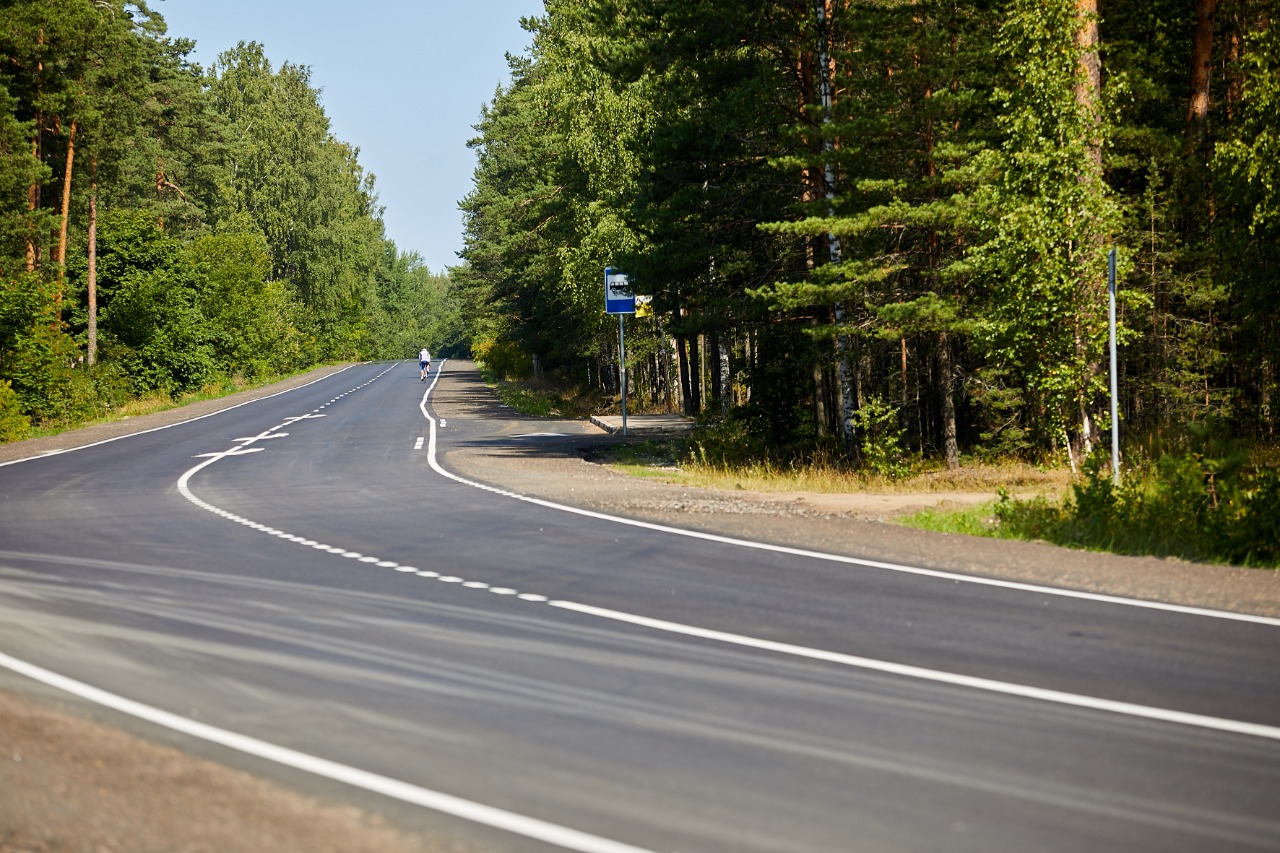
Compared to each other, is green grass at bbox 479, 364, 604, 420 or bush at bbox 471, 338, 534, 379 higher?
bush at bbox 471, 338, 534, 379

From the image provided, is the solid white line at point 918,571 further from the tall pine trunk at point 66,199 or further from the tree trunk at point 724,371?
the tall pine trunk at point 66,199

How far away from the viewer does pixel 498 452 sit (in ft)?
88.2

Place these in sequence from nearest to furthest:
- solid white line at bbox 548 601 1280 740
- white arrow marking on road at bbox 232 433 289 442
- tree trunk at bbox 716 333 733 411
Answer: solid white line at bbox 548 601 1280 740 → white arrow marking on road at bbox 232 433 289 442 → tree trunk at bbox 716 333 733 411

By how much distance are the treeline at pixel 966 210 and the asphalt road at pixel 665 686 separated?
815 cm

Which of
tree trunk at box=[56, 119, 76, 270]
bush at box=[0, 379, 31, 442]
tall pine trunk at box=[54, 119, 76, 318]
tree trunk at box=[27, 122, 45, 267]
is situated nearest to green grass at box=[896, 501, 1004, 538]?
bush at box=[0, 379, 31, 442]

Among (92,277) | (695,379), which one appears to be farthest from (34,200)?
(695,379)

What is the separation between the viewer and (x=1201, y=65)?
25234mm

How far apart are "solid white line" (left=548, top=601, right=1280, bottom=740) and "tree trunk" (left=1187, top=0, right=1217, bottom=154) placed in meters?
20.4

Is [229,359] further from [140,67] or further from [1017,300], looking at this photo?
[1017,300]

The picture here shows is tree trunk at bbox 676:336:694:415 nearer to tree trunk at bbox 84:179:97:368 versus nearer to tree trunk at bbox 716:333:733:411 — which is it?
tree trunk at bbox 716:333:733:411

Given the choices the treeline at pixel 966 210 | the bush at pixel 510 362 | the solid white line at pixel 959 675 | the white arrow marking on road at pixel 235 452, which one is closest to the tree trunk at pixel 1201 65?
the treeline at pixel 966 210

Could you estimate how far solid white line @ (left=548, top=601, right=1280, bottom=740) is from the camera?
20.1 ft

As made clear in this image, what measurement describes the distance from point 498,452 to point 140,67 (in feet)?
120

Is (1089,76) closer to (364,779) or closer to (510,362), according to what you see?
(364,779)
